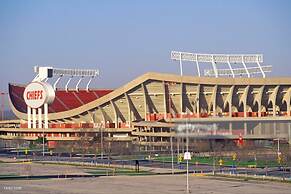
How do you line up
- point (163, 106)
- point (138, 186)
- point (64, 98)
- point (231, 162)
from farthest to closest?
point (64, 98), point (163, 106), point (231, 162), point (138, 186)

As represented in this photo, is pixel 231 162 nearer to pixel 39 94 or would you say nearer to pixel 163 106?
pixel 163 106

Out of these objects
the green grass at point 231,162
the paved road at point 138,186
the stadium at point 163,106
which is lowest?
the paved road at point 138,186

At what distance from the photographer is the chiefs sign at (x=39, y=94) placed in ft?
408

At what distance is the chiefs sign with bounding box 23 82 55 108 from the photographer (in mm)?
124250

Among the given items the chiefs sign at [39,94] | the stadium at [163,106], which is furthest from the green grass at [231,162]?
the chiefs sign at [39,94]

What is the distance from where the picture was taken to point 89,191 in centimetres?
4572

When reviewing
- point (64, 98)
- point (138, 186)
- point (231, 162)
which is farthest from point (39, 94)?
point (138, 186)

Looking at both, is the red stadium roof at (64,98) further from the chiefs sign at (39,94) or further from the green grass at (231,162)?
the green grass at (231,162)

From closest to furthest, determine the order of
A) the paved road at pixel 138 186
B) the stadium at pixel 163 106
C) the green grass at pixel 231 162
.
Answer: the paved road at pixel 138 186
the green grass at pixel 231 162
the stadium at pixel 163 106

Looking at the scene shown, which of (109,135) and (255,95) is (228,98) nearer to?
(255,95)

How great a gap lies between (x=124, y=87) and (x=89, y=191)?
78115mm

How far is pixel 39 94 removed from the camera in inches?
4931

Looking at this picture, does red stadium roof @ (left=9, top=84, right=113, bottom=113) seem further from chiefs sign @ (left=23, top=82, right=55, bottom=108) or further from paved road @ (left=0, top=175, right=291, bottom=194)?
paved road @ (left=0, top=175, right=291, bottom=194)

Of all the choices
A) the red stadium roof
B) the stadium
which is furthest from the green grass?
the red stadium roof
